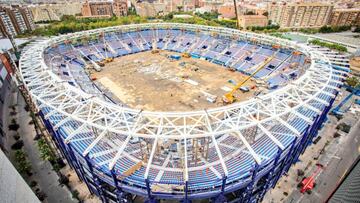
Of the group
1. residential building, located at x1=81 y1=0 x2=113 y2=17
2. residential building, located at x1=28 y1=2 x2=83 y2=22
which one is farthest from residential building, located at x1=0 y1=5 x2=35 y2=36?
residential building, located at x1=81 y1=0 x2=113 y2=17

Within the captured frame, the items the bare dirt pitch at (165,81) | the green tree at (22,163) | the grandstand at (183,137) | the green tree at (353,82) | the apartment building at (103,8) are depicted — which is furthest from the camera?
the apartment building at (103,8)

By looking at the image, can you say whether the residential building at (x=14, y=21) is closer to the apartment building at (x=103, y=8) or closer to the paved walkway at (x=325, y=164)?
the apartment building at (x=103, y=8)

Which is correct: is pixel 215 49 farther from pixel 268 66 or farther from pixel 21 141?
pixel 21 141

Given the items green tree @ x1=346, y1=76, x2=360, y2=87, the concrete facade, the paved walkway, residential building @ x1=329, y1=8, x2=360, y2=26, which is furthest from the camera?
residential building @ x1=329, y1=8, x2=360, y2=26

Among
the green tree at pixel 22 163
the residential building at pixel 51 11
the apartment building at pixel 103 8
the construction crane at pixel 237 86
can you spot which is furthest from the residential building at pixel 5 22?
the construction crane at pixel 237 86

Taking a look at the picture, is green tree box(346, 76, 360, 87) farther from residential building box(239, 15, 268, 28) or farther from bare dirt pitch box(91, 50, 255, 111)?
residential building box(239, 15, 268, 28)
